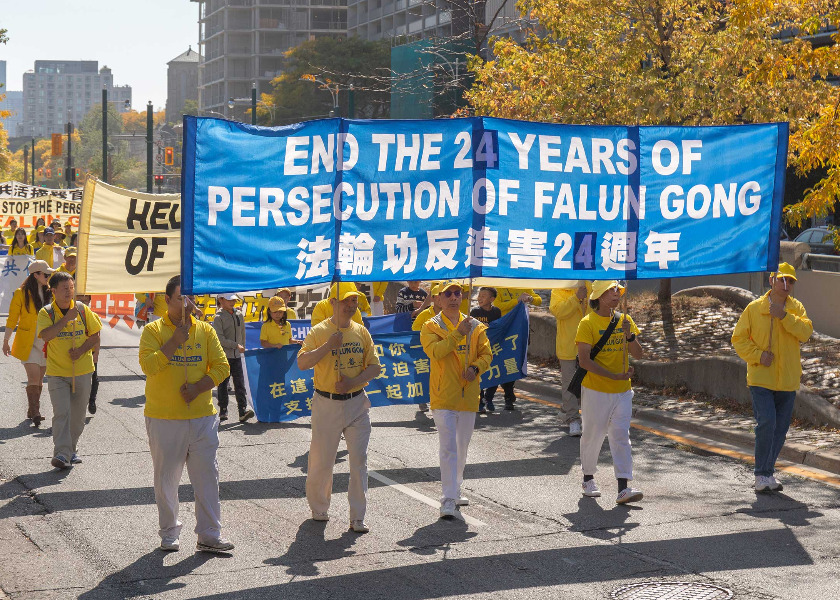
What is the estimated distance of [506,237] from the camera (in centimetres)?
907

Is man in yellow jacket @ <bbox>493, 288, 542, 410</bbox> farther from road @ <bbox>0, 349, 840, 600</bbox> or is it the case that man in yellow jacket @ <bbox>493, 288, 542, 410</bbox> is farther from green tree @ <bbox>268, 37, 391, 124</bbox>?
green tree @ <bbox>268, 37, 391, 124</bbox>

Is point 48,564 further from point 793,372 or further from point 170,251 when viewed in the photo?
point 793,372

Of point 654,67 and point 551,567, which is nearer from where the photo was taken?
point 551,567

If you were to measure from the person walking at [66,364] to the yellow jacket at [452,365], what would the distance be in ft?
11.8

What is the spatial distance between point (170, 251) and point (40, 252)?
884 centimetres

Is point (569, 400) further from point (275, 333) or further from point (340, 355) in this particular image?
point (340, 355)

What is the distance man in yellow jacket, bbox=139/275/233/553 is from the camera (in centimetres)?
784

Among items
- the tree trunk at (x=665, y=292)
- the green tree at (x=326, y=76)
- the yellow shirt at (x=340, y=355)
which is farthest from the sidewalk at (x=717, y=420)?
the green tree at (x=326, y=76)

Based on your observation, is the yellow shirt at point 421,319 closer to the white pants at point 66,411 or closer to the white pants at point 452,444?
the white pants at point 452,444

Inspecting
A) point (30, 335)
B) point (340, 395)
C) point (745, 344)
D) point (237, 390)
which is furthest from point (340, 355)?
point (30, 335)

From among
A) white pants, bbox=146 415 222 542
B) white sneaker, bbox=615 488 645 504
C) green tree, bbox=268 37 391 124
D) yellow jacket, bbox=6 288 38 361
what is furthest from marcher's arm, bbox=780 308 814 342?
green tree, bbox=268 37 391 124

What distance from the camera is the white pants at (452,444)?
895cm

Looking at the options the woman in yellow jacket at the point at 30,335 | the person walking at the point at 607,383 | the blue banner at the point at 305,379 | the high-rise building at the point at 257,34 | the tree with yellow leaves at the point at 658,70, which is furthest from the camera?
the high-rise building at the point at 257,34

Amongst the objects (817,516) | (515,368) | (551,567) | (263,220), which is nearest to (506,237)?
(263,220)
